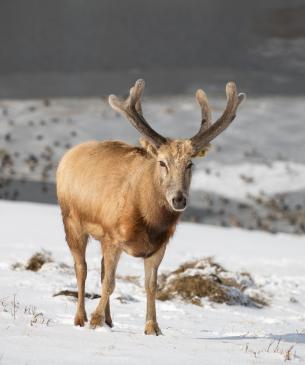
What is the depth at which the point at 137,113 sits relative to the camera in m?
9.01

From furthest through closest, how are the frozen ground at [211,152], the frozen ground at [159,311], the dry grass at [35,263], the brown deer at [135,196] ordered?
the frozen ground at [211,152] < the dry grass at [35,263] < the brown deer at [135,196] < the frozen ground at [159,311]

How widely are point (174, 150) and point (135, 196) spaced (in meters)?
0.69

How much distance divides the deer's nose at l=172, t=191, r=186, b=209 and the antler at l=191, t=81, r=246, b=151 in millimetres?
677

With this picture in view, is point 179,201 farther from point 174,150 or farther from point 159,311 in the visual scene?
point 159,311

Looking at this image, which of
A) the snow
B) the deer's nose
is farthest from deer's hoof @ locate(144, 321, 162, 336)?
the snow

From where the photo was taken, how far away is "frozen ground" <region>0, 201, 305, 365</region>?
7.12 meters

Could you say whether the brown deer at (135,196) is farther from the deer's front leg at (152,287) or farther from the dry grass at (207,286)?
the dry grass at (207,286)

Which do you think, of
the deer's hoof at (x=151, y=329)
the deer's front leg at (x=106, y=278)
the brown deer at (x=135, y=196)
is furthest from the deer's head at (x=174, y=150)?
the deer's hoof at (x=151, y=329)

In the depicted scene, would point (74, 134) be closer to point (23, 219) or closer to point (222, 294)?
point (23, 219)

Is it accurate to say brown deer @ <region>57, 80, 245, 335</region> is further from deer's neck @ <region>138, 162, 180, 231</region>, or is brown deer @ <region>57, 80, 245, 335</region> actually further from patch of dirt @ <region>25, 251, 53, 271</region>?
patch of dirt @ <region>25, 251, 53, 271</region>

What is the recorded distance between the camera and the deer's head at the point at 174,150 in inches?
329

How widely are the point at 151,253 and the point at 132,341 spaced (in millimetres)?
1285

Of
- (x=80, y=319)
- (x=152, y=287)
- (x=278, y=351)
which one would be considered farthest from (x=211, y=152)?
(x=278, y=351)

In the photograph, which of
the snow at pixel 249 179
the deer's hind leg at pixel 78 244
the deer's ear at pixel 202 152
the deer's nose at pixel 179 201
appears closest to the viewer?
the deer's nose at pixel 179 201
